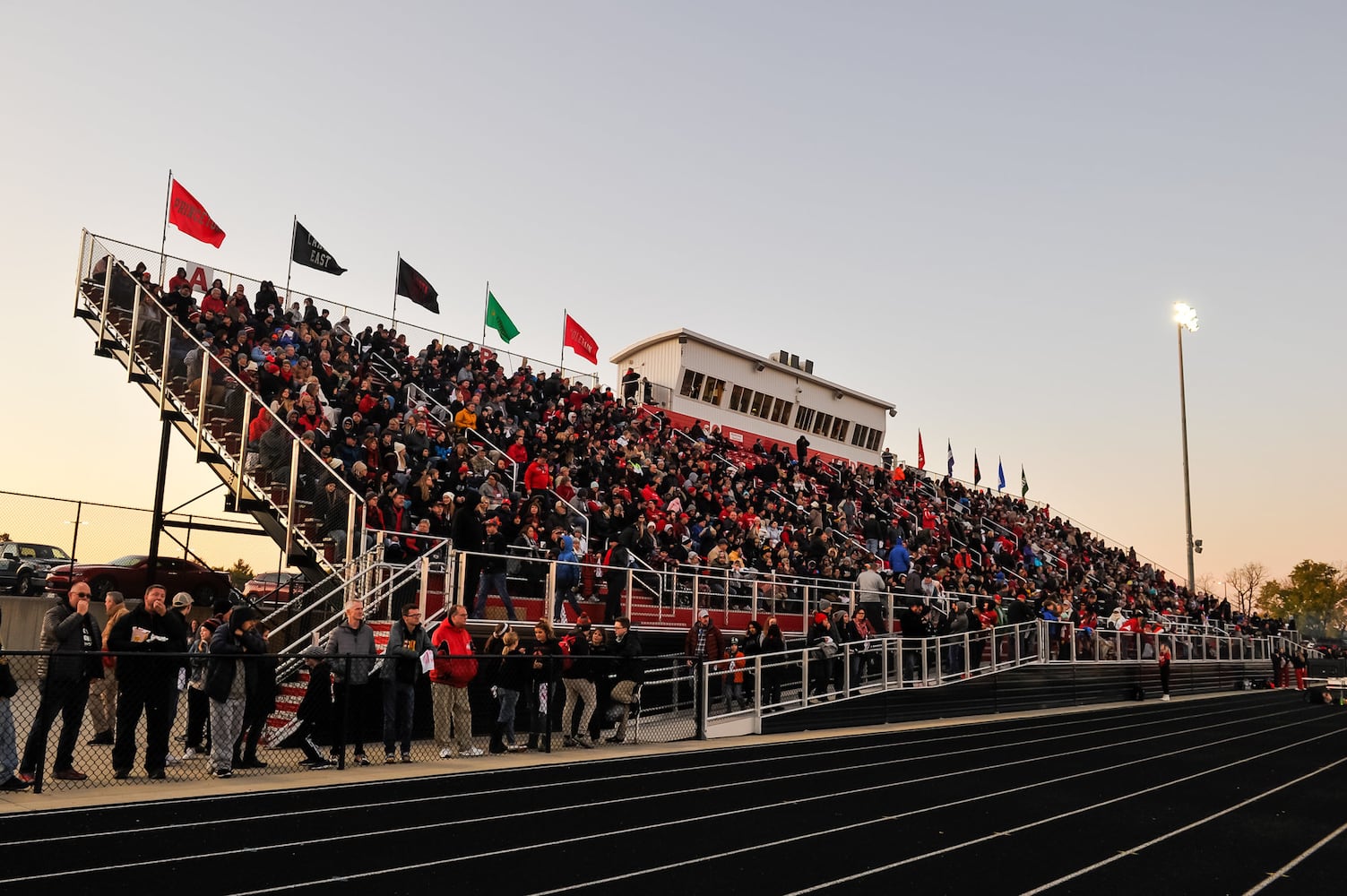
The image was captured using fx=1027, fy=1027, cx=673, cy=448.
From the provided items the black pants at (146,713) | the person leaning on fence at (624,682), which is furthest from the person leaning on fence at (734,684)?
the black pants at (146,713)

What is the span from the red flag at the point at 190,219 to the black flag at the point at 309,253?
1993 millimetres

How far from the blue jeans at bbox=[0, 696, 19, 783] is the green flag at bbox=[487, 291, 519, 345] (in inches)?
945

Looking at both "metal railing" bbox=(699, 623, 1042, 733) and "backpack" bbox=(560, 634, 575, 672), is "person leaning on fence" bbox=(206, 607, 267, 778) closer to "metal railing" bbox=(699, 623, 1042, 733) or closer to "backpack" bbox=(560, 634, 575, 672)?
"backpack" bbox=(560, 634, 575, 672)

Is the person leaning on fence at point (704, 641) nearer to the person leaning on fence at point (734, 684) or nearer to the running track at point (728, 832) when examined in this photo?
the person leaning on fence at point (734, 684)

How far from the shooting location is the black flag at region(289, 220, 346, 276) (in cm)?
2672

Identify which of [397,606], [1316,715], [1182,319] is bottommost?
[1316,715]

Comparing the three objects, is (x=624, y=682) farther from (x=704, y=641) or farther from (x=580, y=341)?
(x=580, y=341)

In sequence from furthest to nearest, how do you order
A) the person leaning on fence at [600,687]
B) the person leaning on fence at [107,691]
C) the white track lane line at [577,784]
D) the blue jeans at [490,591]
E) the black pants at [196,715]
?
the blue jeans at [490,591] → the person leaning on fence at [600,687] → the black pants at [196,715] → the person leaning on fence at [107,691] → the white track lane line at [577,784]

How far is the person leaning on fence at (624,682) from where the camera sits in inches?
578

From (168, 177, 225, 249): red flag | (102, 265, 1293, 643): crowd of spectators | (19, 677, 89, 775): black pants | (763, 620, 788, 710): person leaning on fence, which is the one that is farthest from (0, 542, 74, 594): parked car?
(763, 620, 788, 710): person leaning on fence

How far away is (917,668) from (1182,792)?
28.4ft

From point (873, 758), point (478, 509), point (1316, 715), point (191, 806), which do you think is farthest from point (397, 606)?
point (1316, 715)

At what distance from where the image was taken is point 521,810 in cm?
932

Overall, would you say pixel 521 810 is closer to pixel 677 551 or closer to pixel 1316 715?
pixel 677 551
